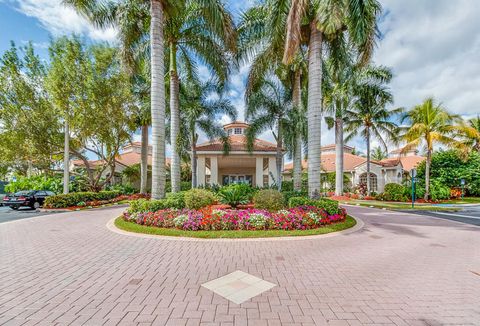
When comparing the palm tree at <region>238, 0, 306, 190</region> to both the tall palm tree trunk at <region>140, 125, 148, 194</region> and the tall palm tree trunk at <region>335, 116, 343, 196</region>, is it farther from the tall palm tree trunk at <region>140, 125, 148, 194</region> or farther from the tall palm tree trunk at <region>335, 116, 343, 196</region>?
the tall palm tree trunk at <region>140, 125, 148, 194</region>

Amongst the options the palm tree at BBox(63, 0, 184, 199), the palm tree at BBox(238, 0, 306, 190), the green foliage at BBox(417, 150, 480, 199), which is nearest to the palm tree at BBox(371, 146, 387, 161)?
the green foliage at BBox(417, 150, 480, 199)

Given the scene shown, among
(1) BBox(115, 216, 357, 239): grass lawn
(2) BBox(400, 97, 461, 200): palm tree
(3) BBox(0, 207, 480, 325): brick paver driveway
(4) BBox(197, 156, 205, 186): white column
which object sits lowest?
(3) BBox(0, 207, 480, 325): brick paver driveway

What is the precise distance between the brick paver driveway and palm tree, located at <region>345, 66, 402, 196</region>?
1733 cm

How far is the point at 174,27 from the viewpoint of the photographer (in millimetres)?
11961

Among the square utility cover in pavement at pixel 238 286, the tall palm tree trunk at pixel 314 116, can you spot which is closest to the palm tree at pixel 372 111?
the tall palm tree trunk at pixel 314 116

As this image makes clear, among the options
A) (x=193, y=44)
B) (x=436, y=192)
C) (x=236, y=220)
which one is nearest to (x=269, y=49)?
(x=193, y=44)

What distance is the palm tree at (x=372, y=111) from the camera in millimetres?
20434

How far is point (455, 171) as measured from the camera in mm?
25078

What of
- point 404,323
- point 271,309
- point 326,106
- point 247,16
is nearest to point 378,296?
point 404,323

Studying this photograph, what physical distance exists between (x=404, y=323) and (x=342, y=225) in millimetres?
6082

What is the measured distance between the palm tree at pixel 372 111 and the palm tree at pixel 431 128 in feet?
8.35

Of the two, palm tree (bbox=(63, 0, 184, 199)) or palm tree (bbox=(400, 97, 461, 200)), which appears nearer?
palm tree (bbox=(63, 0, 184, 199))

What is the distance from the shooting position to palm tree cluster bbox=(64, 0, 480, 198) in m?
9.64

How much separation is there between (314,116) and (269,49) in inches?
192
